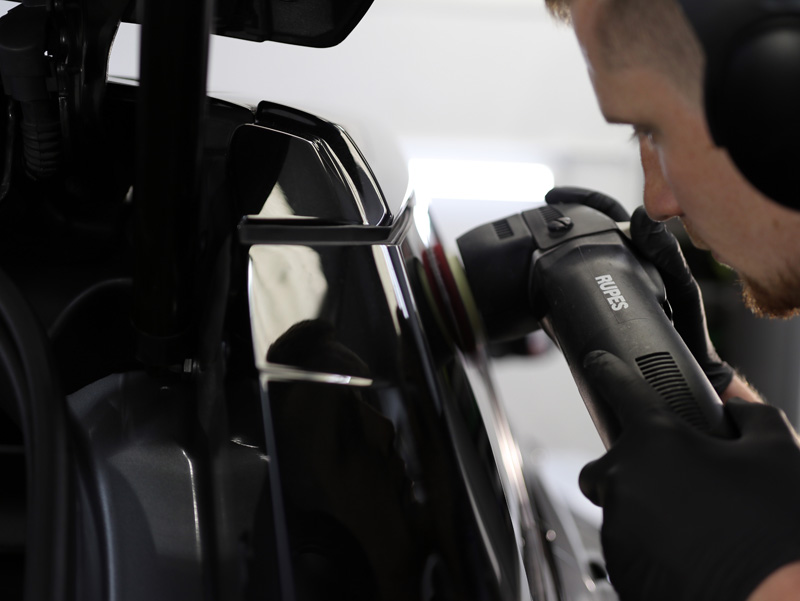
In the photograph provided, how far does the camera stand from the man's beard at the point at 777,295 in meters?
0.48

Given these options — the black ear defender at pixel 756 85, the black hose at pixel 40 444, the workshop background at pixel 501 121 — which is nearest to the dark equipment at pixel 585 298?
the black ear defender at pixel 756 85

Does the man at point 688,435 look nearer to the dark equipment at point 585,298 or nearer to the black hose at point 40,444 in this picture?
the dark equipment at point 585,298

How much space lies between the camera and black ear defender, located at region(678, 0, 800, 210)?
37 centimetres

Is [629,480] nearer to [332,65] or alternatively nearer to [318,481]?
[318,481]

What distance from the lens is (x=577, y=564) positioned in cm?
69

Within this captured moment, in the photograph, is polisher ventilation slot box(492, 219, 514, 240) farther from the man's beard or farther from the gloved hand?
the man's beard

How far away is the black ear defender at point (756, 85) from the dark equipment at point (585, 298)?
0.48ft

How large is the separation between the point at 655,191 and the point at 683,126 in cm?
11

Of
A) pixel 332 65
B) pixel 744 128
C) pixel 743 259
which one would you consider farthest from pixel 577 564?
pixel 332 65

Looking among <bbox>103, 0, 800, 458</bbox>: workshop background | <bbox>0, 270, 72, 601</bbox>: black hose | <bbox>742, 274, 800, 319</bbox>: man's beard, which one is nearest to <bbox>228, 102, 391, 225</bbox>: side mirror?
<bbox>0, 270, 72, 601</bbox>: black hose

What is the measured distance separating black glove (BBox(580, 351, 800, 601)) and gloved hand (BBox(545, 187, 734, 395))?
6.9 inches

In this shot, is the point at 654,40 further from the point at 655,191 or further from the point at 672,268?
the point at 672,268

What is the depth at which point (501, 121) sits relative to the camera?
238 centimetres

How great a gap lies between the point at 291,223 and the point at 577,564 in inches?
17.0
